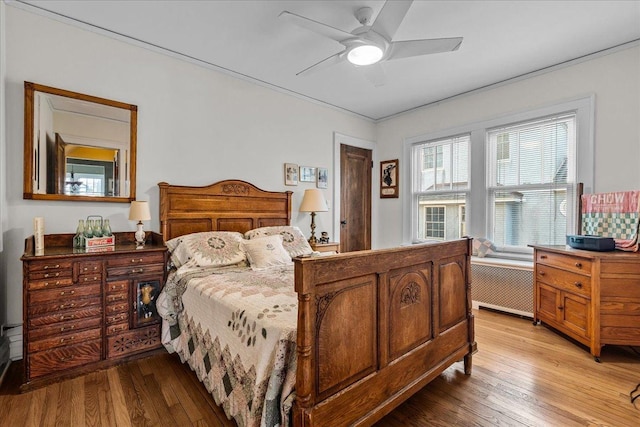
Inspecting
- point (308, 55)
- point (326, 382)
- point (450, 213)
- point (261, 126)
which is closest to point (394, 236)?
point (450, 213)

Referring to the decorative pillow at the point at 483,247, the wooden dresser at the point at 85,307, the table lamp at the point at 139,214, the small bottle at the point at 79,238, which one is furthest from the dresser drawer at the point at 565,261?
the small bottle at the point at 79,238

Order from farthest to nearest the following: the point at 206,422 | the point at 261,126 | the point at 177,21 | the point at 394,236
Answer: the point at 394,236 < the point at 261,126 < the point at 177,21 < the point at 206,422

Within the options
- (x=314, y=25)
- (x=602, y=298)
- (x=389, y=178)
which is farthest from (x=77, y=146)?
(x=602, y=298)

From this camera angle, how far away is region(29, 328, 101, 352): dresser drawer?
1.99 m

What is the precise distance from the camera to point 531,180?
353cm

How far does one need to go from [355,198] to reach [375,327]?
3.46m

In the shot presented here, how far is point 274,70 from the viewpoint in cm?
335

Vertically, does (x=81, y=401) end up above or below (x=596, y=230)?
below

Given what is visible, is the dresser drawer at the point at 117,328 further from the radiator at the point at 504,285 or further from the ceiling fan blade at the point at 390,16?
the radiator at the point at 504,285

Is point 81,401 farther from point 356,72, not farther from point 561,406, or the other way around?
point 356,72

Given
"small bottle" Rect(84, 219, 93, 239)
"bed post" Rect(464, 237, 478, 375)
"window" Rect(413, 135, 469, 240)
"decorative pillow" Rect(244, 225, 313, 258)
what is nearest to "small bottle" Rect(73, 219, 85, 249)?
"small bottle" Rect(84, 219, 93, 239)

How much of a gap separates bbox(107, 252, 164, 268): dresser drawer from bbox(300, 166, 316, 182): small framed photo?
214 cm

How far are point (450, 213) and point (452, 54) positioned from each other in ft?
6.99

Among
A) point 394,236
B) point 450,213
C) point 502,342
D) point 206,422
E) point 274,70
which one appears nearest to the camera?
point 206,422
